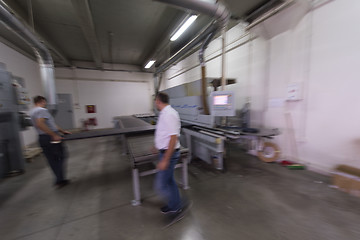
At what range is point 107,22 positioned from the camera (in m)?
3.73

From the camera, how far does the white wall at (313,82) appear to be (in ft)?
6.98

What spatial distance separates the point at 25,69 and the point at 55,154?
4687 mm

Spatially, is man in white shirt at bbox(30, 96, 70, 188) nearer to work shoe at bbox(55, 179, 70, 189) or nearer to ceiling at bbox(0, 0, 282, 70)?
work shoe at bbox(55, 179, 70, 189)

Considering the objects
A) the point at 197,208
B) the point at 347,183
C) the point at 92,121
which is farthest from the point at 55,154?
the point at 92,121

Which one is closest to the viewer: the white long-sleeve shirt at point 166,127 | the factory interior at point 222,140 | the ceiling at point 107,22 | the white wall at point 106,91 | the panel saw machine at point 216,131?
the white long-sleeve shirt at point 166,127

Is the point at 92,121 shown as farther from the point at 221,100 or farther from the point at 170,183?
the point at 170,183

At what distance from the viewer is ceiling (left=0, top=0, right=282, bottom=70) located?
296 centimetres

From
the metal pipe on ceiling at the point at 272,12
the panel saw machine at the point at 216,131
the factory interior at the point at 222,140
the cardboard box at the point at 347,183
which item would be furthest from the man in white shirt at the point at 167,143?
the metal pipe on ceiling at the point at 272,12

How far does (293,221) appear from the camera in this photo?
1.56m

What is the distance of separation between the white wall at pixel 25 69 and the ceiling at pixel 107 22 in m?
→ 0.27

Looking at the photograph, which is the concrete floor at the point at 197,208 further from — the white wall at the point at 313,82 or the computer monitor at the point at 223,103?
the computer monitor at the point at 223,103

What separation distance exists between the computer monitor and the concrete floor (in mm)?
1155

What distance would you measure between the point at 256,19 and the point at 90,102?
759 cm

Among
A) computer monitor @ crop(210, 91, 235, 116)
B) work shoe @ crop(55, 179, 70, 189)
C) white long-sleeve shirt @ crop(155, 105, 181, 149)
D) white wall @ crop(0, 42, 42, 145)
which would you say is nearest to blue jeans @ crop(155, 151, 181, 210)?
white long-sleeve shirt @ crop(155, 105, 181, 149)
